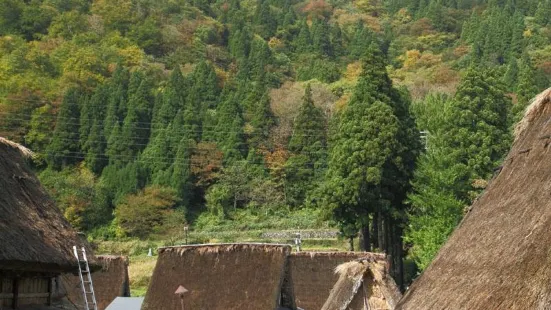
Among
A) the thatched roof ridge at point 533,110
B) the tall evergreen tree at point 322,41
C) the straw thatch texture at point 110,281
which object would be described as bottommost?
the straw thatch texture at point 110,281

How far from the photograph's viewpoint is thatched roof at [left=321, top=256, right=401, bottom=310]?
1877 centimetres

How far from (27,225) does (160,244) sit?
3149 centimetres

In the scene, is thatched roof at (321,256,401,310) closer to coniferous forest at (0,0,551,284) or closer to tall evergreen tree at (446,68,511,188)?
coniferous forest at (0,0,551,284)

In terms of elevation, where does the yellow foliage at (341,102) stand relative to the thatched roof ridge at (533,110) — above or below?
above

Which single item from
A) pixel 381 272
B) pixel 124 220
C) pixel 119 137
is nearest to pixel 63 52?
pixel 119 137

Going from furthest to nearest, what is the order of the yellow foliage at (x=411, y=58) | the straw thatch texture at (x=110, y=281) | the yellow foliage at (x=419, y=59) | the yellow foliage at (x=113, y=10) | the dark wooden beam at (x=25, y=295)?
the yellow foliage at (x=113, y=10), the yellow foliage at (x=411, y=58), the yellow foliage at (x=419, y=59), the straw thatch texture at (x=110, y=281), the dark wooden beam at (x=25, y=295)

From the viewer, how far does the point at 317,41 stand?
85750 millimetres

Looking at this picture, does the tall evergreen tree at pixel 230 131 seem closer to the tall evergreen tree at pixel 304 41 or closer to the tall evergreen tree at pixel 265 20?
the tall evergreen tree at pixel 304 41

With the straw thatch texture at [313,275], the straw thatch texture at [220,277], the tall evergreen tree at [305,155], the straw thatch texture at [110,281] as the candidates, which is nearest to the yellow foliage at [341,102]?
the tall evergreen tree at [305,155]

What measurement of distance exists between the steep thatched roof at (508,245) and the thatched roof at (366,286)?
712 cm

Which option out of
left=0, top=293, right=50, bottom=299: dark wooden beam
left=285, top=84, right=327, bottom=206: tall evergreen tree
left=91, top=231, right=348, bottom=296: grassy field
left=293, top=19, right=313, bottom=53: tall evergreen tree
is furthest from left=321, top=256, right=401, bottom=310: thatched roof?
left=293, top=19, right=313, bottom=53: tall evergreen tree

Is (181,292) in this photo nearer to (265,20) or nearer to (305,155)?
(305,155)

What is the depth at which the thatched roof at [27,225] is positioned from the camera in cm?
1359

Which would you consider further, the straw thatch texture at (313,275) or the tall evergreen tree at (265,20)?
the tall evergreen tree at (265,20)
